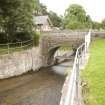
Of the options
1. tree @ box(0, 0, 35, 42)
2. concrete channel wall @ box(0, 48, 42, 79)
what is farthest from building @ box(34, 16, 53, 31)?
concrete channel wall @ box(0, 48, 42, 79)

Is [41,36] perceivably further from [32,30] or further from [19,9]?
[19,9]

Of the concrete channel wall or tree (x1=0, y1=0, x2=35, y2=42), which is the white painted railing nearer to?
the concrete channel wall

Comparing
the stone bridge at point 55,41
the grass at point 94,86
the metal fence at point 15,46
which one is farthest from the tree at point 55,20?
the grass at point 94,86

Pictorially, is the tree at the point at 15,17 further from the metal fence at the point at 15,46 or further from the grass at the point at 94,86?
the grass at the point at 94,86

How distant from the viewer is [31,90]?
2095 centimetres

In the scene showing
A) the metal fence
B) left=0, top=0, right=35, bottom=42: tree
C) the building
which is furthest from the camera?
the building

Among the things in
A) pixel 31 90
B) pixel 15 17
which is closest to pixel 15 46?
pixel 15 17

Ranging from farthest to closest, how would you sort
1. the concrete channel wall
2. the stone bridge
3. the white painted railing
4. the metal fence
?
the stone bridge < the metal fence < the concrete channel wall < the white painted railing

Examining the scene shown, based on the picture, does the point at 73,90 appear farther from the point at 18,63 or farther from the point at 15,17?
the point at 15,17

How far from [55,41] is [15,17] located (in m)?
8.26

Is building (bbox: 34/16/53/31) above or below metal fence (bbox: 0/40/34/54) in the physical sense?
above

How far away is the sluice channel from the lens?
17.5 m

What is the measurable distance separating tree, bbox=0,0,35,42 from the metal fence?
44.2 inches

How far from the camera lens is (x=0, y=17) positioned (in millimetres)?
26547
